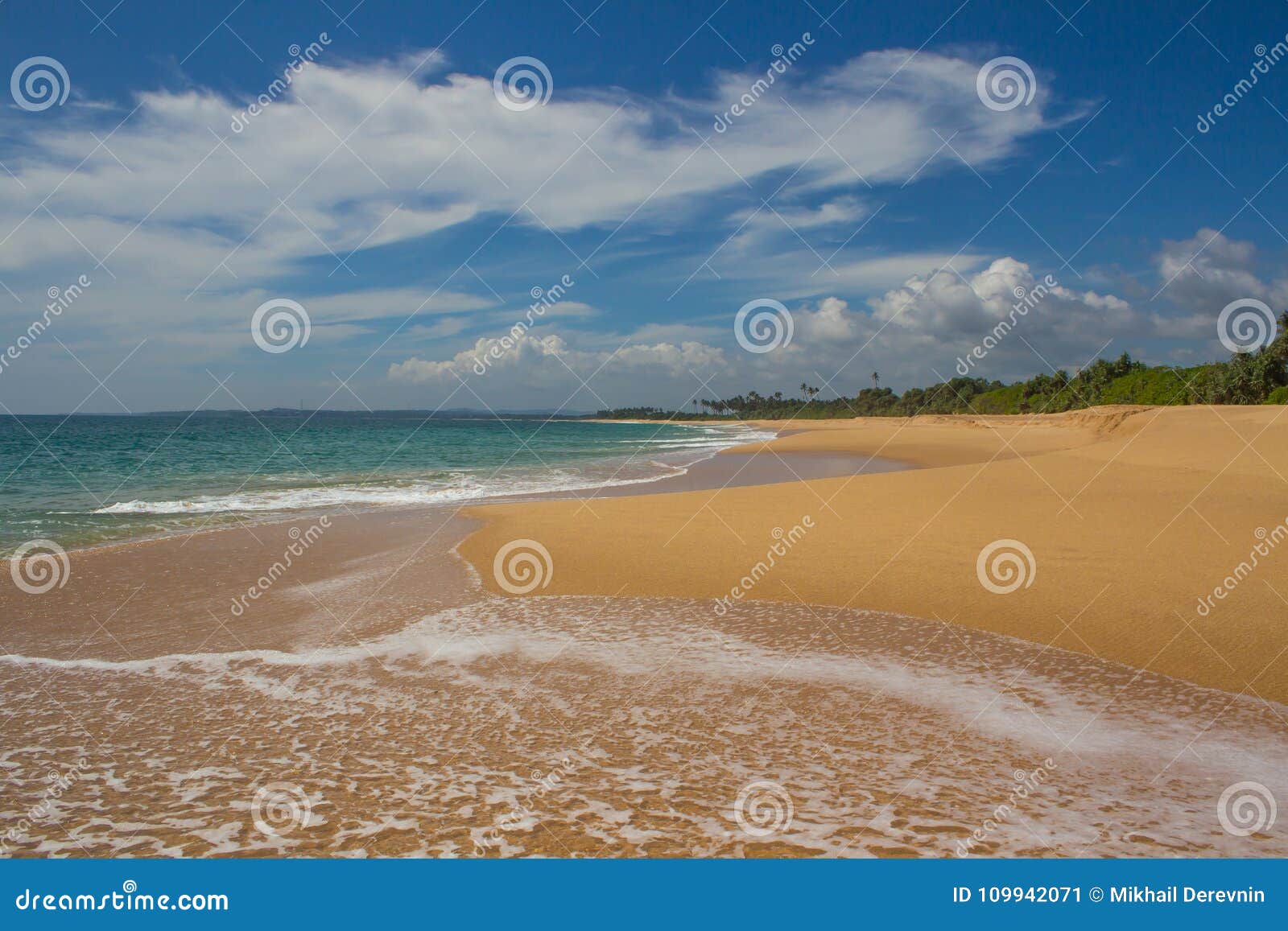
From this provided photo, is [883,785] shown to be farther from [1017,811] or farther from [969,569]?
[969,569]

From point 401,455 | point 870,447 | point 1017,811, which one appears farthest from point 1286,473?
point 401,455

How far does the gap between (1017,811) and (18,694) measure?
853 cm

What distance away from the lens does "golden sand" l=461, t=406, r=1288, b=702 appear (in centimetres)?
784
